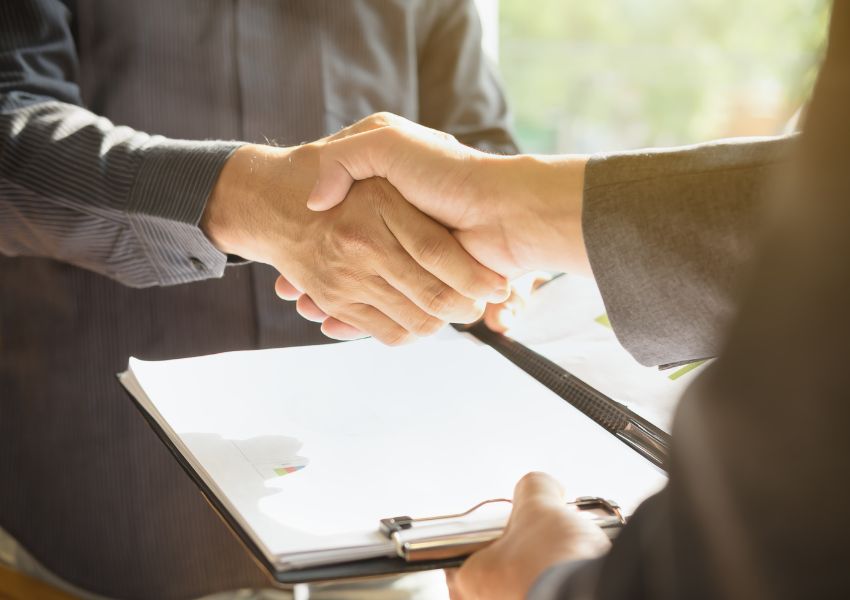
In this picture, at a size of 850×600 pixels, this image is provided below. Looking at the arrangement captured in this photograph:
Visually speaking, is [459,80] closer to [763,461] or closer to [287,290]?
[287,290]

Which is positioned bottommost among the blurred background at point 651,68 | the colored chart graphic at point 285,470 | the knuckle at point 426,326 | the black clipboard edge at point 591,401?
the colored chart graphic at point 285,470

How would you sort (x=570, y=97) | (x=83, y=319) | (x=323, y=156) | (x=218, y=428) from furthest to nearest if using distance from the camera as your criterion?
(x=570, y=97) → (x=83, y=319) → (x=323, y=156) → (x=218, y=428)

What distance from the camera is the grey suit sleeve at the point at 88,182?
87cm

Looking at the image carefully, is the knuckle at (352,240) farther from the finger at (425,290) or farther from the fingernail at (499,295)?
the fingernail at (499,295)

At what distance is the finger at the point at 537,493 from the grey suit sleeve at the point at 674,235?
7.1 inches

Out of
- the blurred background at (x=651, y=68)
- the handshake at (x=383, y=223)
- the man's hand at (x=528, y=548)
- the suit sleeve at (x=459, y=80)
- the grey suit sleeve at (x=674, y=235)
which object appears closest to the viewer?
the man's hand at (x=528, y=548)

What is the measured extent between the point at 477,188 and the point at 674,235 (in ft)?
0.79

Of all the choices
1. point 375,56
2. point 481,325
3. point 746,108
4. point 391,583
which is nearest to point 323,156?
point 481,325

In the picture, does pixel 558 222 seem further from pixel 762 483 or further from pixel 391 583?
pixel 391 583

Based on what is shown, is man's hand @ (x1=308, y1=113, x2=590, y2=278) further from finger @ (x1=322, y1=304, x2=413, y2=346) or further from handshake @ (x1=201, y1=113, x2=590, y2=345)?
finger @ (x1=322, y1=304, x2=413, y2=346)

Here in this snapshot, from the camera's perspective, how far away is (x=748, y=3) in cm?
421

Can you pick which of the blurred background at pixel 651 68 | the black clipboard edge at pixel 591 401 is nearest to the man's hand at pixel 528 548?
the black clipboard edge at pixel 591 401

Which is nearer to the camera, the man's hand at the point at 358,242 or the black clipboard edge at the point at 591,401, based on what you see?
the black clipboard edge at the point at 591,401

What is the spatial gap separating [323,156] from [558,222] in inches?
10.5
